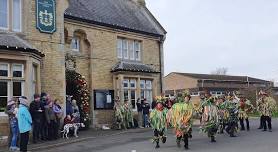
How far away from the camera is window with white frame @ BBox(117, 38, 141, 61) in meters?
26.0

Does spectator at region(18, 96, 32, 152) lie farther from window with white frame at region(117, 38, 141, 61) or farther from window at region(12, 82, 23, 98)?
window with white frame at region(117, 38, 141, 61)

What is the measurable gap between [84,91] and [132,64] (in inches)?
183

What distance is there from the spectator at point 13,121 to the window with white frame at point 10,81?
115cm

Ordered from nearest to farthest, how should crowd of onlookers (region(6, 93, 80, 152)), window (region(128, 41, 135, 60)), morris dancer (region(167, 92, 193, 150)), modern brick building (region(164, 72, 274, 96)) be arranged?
morris dancer (region(167, 92, 193, 150)), crowd of onlookers (region(6, 93, 80, 152)), window (region(128, 41, 135, 60)), modern brick building (region(164, 72, 274, 96))

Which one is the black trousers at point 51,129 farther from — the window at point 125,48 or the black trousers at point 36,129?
the window at point 125,48

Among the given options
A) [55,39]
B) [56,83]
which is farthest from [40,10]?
[56,83]

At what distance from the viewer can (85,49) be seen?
23.7m

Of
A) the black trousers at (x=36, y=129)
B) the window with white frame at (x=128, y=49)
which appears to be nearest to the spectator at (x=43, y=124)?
the black trousers at (x=36, y=129)

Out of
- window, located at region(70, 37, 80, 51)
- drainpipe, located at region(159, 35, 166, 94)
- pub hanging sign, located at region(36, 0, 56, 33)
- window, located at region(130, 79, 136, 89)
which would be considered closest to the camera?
pub hanging sign, located at region(36, 0, 56, 33)

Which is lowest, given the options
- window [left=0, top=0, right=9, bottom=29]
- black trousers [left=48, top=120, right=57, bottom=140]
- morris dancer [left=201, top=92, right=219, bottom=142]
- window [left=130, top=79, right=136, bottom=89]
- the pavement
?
the pavement

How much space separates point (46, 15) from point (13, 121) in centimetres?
588

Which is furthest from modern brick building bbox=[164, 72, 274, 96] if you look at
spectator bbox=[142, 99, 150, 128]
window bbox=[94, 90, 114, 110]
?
window bbox=[94, 90, 114, 110]

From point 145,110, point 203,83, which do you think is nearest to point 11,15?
point 145,110

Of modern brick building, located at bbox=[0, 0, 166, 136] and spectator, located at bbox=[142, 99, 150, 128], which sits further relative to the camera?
spectator, located at bbox=[142, 99, 150, 128]
